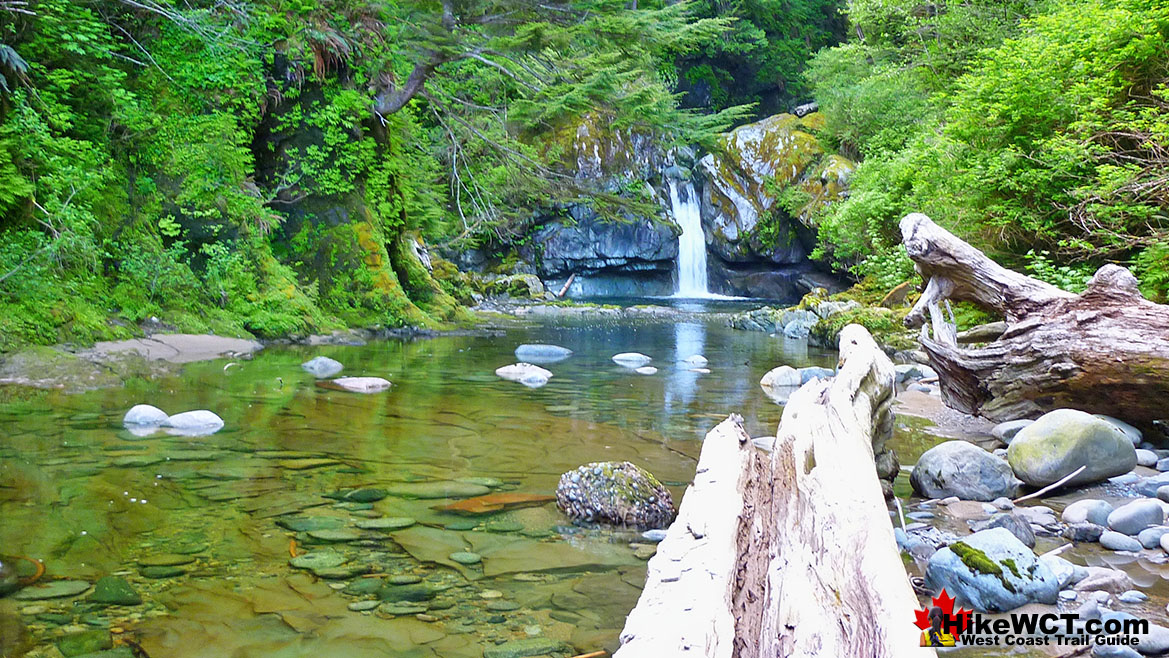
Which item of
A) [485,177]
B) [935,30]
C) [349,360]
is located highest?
[935,30]

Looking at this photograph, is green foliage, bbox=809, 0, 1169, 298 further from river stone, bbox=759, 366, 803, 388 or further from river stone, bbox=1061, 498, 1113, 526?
river stone, bbox=1061, 498, 1113, 526

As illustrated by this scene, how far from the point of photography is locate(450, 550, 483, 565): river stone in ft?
10.9

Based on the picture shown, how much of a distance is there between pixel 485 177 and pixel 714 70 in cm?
2101

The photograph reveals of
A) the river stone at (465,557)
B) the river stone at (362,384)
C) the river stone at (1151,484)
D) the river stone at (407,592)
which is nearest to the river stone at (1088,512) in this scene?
the river stone at (1151,484)

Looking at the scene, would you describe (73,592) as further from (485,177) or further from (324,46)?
(485,177)

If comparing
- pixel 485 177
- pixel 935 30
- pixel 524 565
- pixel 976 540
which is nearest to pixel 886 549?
pixel 976 540

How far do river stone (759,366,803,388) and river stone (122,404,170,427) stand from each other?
18.8 feet

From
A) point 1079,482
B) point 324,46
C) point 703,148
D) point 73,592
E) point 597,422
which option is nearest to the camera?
point 73,592

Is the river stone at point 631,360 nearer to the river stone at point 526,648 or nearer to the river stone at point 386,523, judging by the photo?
the river stone at point 386,523

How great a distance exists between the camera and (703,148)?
28.1 meters

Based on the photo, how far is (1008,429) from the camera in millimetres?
5520

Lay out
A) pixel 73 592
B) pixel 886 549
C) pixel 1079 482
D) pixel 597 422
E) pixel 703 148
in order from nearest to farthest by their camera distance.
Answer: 1. pixel 886 549
2. pixel 73 592
3. pixel 1079 482
4. pixel 597 422
5. pixel 703 148

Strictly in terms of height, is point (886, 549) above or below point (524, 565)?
above

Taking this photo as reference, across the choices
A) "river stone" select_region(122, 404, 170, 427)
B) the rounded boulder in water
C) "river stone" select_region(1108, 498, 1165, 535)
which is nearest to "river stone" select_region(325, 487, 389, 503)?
"river stone" select_region(122, 404, 170, 427)
